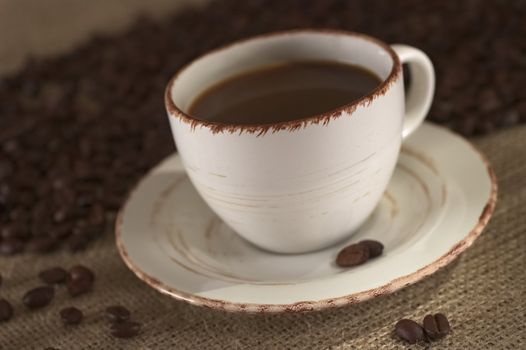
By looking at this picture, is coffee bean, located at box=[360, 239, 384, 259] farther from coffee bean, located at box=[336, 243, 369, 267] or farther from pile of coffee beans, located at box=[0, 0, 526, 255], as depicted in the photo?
pile of coffee beans, located at box=[0, 0, 526, 255]

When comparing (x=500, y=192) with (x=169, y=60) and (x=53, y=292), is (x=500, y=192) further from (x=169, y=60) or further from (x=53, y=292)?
(x=169, y=60)

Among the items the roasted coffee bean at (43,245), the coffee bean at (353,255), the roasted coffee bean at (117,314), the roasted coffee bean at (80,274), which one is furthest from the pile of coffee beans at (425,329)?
the roasted coffee bean at (43,245)

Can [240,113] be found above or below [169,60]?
above

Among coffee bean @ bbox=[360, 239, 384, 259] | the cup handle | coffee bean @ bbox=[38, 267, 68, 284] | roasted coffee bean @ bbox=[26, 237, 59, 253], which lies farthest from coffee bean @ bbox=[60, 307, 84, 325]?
the cup handle

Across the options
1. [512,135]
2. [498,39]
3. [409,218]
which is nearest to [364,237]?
[409,218]

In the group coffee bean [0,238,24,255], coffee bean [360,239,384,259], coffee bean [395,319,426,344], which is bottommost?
coffee bean [0,238,24,255]

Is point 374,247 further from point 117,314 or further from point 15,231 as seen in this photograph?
point 15,231
